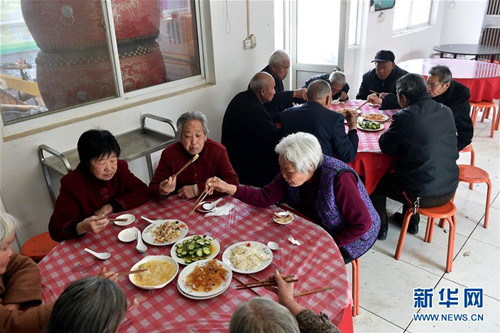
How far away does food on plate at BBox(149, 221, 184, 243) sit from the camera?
6.38ft

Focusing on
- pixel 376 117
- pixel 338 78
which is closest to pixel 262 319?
pixel 376 117

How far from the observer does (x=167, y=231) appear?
1.98m

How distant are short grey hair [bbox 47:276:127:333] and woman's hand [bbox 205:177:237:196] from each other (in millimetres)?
1128

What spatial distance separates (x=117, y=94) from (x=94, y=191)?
1.47 metres

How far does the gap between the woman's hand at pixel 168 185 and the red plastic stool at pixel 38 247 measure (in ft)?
3.33

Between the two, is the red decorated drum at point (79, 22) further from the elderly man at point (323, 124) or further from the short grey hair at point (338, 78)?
the short grey hair at point (338, 78)

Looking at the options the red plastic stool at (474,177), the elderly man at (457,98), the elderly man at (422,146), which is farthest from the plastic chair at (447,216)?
the elderly man at (457,98)

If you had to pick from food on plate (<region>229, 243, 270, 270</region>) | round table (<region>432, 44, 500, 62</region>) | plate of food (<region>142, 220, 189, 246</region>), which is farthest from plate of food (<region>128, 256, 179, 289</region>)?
round table (<region>432, 44, 500, 62</region>)

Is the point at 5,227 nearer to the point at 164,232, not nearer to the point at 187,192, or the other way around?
the point at 164,232

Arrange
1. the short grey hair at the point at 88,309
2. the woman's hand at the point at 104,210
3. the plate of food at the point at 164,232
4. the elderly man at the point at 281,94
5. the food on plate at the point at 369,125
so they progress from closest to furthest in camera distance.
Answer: the short grey hair at the point at 88,309 → the plate of food at the point at 164,232 → the woman's hand at the point at 104,210 → the food on plate at the point at 369,125 → the elderly man at the point at 281,94

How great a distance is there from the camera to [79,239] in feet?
6.53

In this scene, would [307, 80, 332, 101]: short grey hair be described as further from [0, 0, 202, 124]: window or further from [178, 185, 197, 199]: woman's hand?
[0, 0, 202, 124]: window

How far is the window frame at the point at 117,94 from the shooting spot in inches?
114

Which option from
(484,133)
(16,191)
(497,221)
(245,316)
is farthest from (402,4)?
(245,316)
